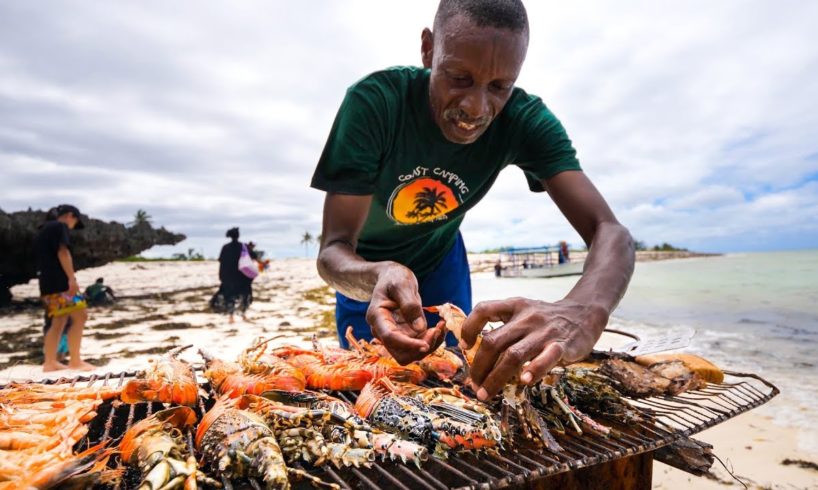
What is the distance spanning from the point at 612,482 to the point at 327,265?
1.83 meters

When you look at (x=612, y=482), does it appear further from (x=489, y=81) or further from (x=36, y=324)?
(x=36, y=324)

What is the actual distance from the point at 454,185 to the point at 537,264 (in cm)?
2630

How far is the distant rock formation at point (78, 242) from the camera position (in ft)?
41.4

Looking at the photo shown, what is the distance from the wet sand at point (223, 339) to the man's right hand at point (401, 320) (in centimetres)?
194

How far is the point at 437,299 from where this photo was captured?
A: 3.92 meters

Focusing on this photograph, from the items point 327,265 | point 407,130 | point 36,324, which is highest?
point 407,130

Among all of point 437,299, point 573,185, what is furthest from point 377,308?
point 437,299

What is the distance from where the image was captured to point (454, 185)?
305cm

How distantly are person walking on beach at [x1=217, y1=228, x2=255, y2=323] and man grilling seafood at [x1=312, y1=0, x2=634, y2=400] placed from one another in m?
8.08

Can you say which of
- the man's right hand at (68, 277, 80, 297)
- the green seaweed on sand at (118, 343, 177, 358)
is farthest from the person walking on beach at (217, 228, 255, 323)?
the man's right hand at (68, 277, 80, 297)

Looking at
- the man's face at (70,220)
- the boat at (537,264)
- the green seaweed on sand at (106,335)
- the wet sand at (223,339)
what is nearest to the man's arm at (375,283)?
the wet sand at (223,339)

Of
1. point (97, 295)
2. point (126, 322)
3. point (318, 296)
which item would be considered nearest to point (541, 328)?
point (126, 322)

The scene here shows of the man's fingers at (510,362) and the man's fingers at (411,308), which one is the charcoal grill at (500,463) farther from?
the man's fingers at (411,308)

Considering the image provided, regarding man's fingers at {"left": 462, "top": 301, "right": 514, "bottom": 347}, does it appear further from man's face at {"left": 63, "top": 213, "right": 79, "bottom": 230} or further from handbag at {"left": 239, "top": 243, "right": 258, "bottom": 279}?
handbag at {"left": 239, "top": 243, "right": 258, "bottom": 279}
